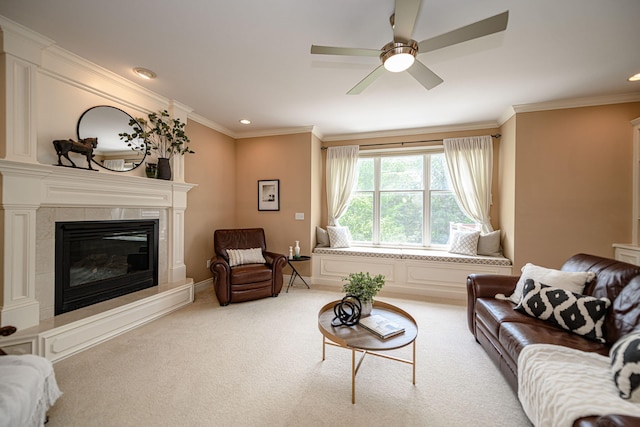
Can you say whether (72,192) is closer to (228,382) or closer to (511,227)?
(228,382)

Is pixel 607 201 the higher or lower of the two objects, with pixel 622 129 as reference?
lower

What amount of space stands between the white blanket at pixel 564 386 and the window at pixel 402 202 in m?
2.93

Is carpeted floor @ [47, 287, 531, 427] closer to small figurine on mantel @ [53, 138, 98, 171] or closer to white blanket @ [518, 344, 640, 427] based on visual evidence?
white blanket @ [518, 344, 640, 427]

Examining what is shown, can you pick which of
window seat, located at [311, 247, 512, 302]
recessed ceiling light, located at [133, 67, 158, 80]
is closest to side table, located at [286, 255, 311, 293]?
window seat, located at [311, 247, 512, 302]

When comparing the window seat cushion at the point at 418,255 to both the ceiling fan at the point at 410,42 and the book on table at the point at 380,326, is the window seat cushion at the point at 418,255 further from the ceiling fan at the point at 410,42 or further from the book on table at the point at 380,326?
the ceiling fan at the point at 410,42

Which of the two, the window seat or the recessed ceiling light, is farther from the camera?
the window seat

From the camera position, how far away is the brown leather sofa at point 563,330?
1.55 m

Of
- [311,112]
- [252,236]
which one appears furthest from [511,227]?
[252,236]

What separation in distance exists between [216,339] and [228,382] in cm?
69

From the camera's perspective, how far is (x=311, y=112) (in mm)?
3590

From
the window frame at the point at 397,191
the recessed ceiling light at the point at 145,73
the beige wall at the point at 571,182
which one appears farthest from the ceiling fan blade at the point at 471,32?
the window frame at the point at 397,191

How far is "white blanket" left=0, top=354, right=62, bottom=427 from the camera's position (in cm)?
115

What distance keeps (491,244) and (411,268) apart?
48.9 inches

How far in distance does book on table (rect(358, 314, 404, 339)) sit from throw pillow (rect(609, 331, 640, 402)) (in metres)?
1.04
